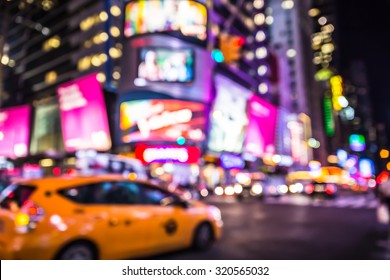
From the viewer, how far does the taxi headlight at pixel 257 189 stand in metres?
22.6

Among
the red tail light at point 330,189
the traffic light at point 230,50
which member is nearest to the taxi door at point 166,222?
the traffic light at point 230,50

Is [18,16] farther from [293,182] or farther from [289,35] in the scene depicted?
[289,35]

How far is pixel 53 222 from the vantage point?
168 inches

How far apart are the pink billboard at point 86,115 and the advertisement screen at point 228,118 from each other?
10.6m

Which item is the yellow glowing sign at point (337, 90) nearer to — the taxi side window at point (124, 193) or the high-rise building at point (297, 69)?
the high-rise building at point (297, 69)

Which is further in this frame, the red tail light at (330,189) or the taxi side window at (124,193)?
the red tail light at (330,189)

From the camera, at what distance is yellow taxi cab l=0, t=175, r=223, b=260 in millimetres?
4168

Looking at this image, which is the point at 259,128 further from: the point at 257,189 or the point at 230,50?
the point at 230,50

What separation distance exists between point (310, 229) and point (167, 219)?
14.1 feet

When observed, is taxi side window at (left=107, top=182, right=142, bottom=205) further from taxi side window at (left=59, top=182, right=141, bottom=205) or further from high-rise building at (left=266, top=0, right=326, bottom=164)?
high-rise building at (left=266, top=0, right=326, bottom=164)

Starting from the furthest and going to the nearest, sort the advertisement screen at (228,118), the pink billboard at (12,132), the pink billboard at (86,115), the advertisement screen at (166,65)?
the advertisement screen at (228,118)
the advertisement screen at (166,65)
the pink billboard at (86,115)
the pink billboard at (12,132)

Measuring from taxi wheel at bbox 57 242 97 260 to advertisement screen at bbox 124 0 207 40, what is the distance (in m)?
31.3

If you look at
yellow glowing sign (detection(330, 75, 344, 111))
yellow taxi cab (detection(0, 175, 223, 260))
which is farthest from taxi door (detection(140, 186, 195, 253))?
yellow glowing sign (detection(330, 75, 344, 111))
